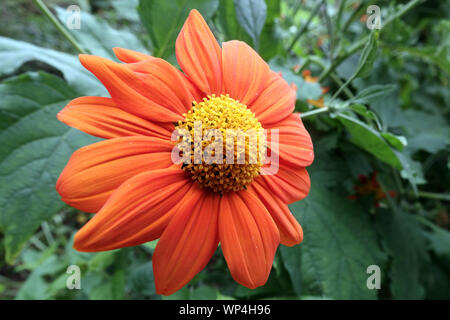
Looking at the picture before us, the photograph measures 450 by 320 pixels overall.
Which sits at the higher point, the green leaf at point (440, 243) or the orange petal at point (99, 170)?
the orange petal at point (99, 170)

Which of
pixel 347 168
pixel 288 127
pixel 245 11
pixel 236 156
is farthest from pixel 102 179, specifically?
pixel 347 168

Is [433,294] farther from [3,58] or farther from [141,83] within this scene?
[3,58]

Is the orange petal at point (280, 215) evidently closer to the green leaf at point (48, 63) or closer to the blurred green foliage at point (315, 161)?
the blurred green foliage at point (315, 161)

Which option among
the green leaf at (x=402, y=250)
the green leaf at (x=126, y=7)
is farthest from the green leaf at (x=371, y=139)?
the green leaf at (x=126, y=7)

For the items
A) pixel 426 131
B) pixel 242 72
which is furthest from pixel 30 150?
pixel 426 131

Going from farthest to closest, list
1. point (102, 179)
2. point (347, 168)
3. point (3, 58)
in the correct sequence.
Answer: point (347, 168), point (3, 58), point (102, 179)

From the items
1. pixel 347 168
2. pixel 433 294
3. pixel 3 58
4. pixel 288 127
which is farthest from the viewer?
pixel 433 294

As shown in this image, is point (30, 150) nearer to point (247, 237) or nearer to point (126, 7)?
point (247, 237)
